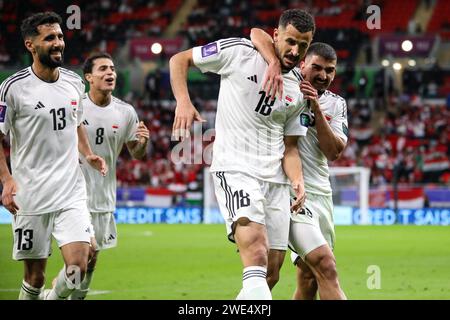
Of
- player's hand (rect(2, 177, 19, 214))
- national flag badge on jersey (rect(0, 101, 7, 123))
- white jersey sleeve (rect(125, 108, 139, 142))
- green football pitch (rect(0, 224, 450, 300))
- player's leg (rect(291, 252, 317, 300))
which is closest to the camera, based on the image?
player's hand (rect(2, 177, 19, 214))

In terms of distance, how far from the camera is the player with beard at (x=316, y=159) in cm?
670

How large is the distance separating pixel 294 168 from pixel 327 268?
2.59 feet

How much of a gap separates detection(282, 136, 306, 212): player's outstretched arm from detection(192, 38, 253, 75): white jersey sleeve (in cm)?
71

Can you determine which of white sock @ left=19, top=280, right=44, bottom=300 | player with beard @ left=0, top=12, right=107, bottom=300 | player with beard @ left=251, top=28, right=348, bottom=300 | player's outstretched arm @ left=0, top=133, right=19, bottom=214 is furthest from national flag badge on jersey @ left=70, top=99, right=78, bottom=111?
player with beard @ left=251, top=28, right=348, bottom=300

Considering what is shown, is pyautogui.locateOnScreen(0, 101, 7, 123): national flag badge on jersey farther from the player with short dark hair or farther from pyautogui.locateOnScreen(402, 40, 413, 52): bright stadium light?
pyautogui.locateOnScreen(402, 40, 413, 52): bright stadium light

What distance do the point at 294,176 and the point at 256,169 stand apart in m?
0.34

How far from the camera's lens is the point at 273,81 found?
638 centimetres

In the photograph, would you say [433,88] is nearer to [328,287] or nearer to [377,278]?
[377,278]

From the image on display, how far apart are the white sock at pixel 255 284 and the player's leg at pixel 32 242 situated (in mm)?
1962

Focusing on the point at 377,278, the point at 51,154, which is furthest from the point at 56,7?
the point at 51,154

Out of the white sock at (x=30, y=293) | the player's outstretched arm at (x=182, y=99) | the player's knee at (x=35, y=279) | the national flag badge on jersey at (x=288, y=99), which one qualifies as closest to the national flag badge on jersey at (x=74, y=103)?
the player's outstretched arm at (x=182, y=99)

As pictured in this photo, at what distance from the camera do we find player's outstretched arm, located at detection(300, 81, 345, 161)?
6578 mm

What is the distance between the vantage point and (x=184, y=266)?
45.3 feet

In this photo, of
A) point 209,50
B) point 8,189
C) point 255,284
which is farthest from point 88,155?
point 255,284
